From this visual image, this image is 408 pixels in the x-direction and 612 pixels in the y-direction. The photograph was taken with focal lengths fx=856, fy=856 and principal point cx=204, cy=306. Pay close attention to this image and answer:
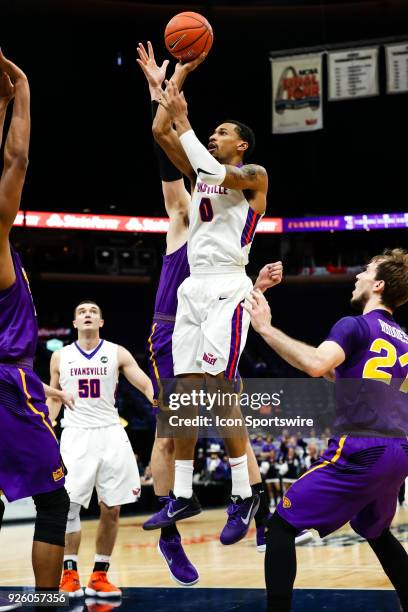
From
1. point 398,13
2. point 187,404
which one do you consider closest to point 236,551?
point 187,404

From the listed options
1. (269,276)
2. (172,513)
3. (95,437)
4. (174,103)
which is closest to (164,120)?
(174,103)

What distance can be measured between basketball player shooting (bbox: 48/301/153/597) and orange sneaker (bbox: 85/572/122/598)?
5 centimetres

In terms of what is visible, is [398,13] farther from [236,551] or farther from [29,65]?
[236,551]

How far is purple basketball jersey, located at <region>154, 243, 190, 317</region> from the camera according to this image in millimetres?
5652

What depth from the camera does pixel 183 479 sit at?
17.1ft

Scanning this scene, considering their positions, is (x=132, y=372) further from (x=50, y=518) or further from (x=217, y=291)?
(x=50, y=518)

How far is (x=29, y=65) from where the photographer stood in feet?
71.7

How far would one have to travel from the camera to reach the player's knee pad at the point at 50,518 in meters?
4.53

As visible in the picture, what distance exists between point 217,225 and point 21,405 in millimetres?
1624

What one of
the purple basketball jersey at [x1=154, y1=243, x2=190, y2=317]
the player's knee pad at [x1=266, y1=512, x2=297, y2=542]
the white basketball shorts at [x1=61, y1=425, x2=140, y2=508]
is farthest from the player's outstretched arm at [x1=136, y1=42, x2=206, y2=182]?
the white basketball shorts at [x1=61, y1=425, x2=140, y2=508]

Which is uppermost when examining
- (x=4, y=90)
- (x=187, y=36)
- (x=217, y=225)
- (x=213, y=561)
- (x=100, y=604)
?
(x=187, y=36)

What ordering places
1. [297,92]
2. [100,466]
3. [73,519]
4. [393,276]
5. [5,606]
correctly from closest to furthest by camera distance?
[393,276] < [5,606] < [73,519] < [100,466] < [297,92]

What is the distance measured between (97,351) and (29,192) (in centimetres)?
1534

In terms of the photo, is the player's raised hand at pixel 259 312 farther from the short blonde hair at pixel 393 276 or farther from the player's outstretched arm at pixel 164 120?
the player's outstretched arm at pixel 164 120
